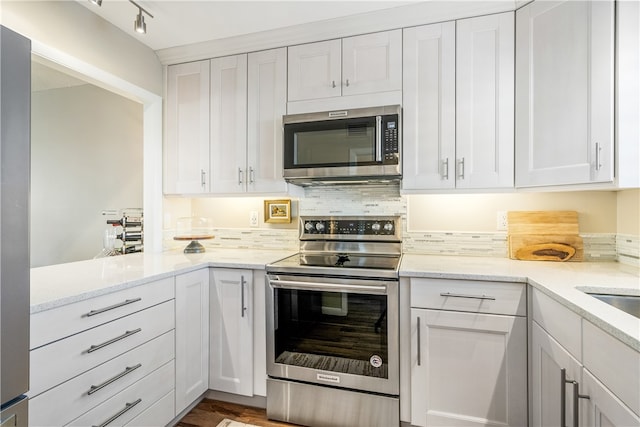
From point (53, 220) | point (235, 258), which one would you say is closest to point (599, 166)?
point (235, 258)

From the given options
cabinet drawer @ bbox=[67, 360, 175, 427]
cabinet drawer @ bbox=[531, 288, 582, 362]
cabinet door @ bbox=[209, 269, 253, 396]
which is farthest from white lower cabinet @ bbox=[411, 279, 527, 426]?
cabinet drawer @ bbox=[67, 360, 175, 427]

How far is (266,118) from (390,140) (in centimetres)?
89

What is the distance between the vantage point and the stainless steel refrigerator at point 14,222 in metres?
0.70

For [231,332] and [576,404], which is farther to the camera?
[231,332]

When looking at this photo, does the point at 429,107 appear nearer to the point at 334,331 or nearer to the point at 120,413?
the point at 334,331

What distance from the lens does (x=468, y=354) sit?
1.59 meters

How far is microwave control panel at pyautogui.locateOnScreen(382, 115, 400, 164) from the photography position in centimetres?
185

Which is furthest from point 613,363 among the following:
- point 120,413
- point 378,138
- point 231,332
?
point 120,413

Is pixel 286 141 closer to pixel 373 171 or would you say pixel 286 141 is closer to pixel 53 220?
pixel 373 171

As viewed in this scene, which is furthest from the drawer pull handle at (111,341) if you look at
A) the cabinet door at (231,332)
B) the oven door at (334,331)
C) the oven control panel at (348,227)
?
the oven control panel at (348,227)

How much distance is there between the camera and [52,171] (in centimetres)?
320

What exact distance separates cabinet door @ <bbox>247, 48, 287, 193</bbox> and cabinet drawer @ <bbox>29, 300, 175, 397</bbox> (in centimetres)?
99

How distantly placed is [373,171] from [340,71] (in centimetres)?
71

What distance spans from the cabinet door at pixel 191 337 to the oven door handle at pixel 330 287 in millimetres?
465
